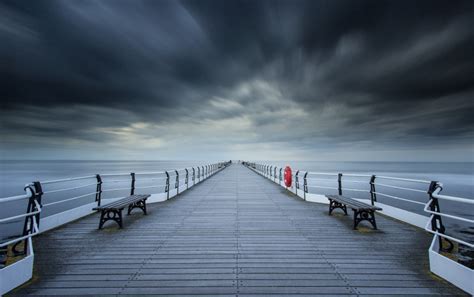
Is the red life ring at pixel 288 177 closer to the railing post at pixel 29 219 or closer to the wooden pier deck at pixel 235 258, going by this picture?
the wooden pier deck at pixel 235 258

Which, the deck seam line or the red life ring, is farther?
the red life ring

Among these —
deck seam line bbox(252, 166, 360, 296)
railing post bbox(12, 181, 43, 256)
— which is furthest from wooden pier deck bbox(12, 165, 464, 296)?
railing post bbox(12, 181, 43, 256)

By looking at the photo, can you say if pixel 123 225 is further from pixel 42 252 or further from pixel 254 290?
pixel 254 290

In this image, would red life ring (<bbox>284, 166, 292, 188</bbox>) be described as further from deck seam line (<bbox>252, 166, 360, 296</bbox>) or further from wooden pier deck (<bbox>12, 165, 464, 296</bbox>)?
wooden pier deck (<bbox>12, 165, 464, 296</bbox>)

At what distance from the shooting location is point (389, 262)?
156 inches

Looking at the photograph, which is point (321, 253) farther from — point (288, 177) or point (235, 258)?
point (288, 177)

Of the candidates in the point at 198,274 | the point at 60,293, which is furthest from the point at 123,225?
the point at 198,274

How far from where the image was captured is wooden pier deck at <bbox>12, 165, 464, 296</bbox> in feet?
10.5

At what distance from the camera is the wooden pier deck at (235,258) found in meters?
3.20

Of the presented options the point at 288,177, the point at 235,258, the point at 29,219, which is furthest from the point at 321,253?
the point at 288,177

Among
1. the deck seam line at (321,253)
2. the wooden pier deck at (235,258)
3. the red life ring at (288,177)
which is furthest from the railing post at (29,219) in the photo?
the red life ring at (288,177)

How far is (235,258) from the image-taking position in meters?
4.09

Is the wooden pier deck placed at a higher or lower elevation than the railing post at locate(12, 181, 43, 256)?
lower

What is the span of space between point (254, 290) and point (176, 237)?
2689 mm
